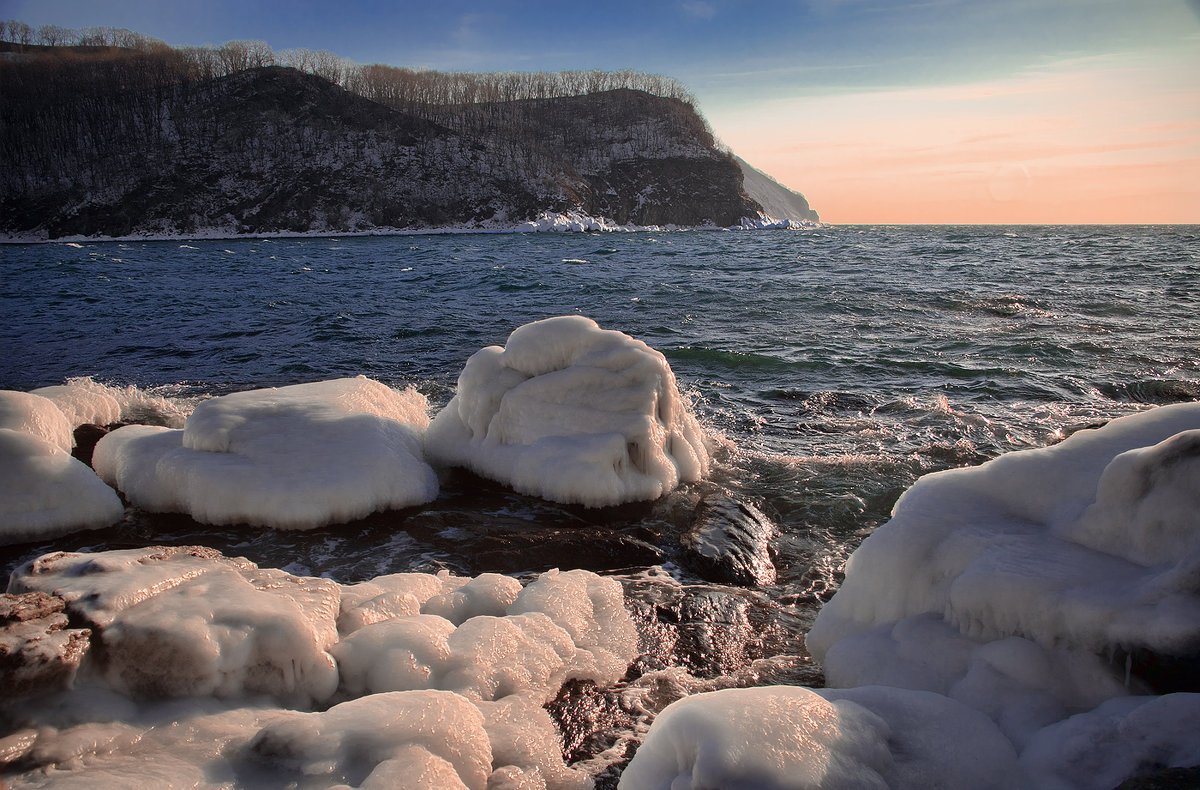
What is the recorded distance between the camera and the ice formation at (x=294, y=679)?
2.68m

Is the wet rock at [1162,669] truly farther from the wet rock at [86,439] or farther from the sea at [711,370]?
the wet rock at [86,439]

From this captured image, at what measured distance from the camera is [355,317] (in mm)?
18016

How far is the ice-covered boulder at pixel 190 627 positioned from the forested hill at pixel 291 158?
85.7m

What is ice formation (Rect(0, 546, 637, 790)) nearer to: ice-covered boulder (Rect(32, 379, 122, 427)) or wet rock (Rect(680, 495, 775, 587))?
wet rock (Rect(680, 495, 775, 587))

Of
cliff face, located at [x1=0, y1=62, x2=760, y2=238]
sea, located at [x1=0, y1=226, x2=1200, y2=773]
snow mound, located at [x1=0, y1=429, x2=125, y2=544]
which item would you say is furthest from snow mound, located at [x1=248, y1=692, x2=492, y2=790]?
cliff face, located at [x1=0, y1=62, x2=760, y2=238]

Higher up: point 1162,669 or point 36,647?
point 1162,669

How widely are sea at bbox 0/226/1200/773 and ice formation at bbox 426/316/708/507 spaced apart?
26 cm

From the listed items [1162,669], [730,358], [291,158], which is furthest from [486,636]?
[291,158]

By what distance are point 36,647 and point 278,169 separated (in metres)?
96.0

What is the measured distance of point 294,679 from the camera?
3307mm

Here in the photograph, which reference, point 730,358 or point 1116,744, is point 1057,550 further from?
point 730,358

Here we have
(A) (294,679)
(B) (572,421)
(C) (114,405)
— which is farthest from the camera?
(C) (114,405)

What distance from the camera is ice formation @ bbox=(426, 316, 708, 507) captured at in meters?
6.66

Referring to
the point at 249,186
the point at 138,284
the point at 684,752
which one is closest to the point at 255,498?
the point at 684,752
